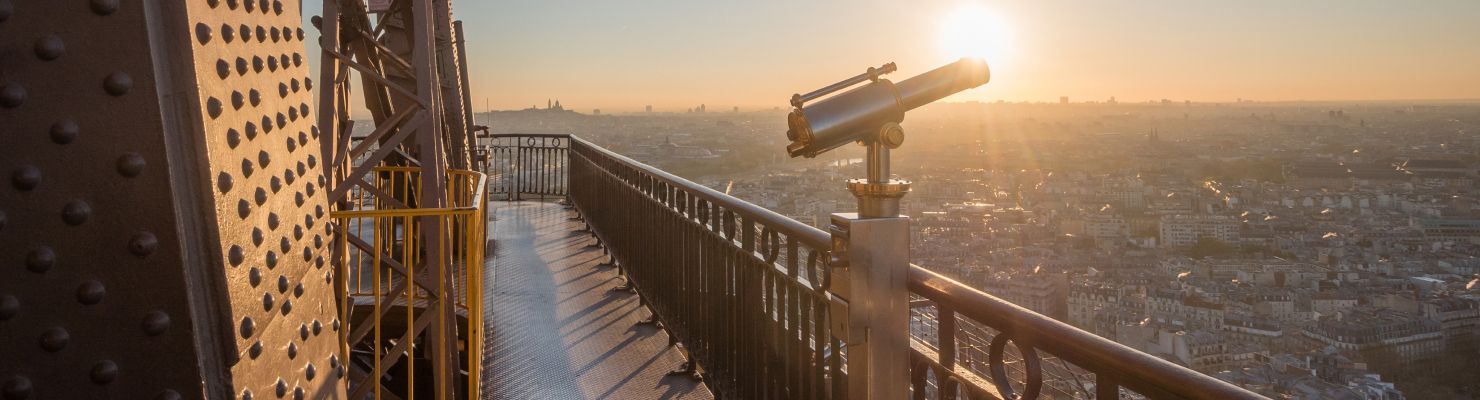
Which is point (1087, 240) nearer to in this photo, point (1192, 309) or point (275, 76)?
point (1192, 309)

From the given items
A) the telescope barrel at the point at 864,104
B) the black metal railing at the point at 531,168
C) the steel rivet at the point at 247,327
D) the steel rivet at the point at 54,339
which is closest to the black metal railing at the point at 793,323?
the telescope barrel at the point at 864,104

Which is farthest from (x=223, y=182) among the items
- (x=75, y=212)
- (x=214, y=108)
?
(x=75, y=212)

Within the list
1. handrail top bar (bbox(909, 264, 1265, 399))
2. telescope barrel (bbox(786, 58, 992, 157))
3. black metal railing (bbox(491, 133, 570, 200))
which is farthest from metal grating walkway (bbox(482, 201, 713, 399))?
black metal railing (bbox(491, 133, 570, 200))

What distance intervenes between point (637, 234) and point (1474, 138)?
14.1 meters

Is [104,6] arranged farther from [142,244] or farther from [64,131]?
[142,244]

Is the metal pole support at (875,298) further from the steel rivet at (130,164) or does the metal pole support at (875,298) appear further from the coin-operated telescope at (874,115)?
the steel rivet at (130,164)

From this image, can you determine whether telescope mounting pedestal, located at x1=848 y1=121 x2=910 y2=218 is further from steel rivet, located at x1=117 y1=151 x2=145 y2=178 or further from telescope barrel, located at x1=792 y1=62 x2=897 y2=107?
steel rivet, located at x1=117 y1=151 x2=145 y2=178

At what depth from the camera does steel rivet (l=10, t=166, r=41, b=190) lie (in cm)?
125

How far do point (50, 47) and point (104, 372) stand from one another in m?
0.51

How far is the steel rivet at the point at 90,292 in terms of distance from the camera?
4.27 feet

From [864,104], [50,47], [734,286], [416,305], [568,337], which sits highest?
[50,47]

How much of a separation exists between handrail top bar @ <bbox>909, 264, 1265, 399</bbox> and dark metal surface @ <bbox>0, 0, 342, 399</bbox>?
1545mm

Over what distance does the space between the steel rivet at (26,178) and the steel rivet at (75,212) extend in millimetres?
51

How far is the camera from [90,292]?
1307 mm
